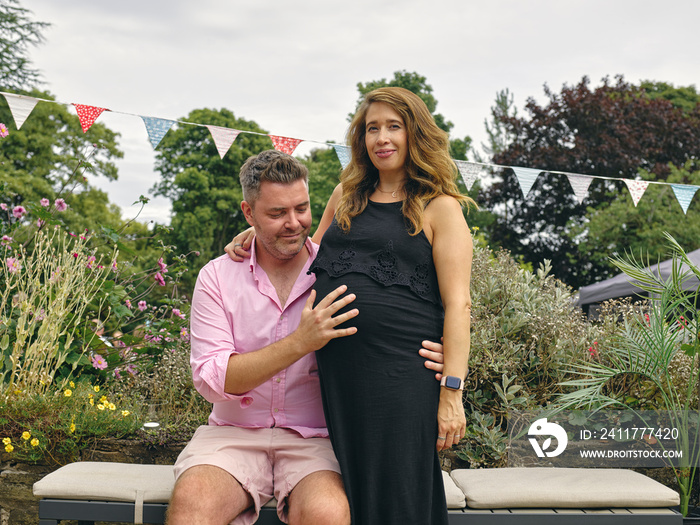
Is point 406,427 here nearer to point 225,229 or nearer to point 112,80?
point 112,80

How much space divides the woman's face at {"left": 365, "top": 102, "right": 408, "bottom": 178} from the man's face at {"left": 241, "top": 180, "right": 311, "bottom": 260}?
32 cm

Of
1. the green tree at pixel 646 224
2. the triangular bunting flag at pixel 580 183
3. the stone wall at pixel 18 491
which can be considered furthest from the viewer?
the green tree at pixel 646 224

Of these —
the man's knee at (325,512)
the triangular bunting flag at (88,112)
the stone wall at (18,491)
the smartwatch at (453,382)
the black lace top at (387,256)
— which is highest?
the triangular bunting flag at (88,112)

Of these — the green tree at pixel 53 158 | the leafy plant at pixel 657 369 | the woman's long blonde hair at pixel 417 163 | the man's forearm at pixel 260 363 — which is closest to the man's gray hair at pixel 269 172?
the woman's long blonde hair at pixel 417 163

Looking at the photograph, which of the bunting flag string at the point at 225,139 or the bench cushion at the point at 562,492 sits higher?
the bunting flag string at the point at 225,139

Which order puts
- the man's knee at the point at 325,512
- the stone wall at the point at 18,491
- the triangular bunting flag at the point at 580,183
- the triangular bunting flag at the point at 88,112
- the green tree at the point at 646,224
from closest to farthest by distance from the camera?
the man's knee at the point at 325,512 → the stone wall at the point at 18,491 → the triangular bunting flag at the point at 88,112 → the triangular bunting flag at the point at 580,183 → the green tree at the point at 646,224

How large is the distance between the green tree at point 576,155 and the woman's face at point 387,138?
17.1 meters

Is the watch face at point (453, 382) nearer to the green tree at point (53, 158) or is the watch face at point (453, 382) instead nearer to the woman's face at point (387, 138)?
the woman's face at point (387, 138)

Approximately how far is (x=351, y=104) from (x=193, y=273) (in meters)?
9.04

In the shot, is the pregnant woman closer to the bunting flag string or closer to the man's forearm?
the man's forearm

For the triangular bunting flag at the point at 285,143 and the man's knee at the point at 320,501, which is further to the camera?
the triangular bunting flag at the point at 285,143

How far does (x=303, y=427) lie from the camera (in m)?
2.40

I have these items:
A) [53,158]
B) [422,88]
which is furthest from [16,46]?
[422,88]
